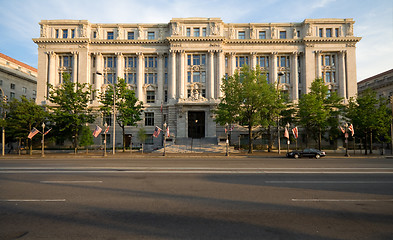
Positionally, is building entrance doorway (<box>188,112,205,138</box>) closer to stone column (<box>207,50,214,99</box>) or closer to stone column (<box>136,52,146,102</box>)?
stone column (<box>207,50,214,99</box>)

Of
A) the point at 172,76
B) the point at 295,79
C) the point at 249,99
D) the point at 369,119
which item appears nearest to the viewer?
the point at 249,99

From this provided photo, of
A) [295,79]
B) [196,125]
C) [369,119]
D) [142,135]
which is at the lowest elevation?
[142,135]

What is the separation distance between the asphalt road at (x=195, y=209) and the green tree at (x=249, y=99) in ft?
74.3

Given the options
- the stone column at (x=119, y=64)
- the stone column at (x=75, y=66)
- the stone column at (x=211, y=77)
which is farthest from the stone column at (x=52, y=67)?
the stone column at (x=211, y=77)

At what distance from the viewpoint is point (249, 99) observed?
1324 inches

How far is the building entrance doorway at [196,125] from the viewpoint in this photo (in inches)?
1833

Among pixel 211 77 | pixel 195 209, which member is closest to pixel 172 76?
pixel 211 77

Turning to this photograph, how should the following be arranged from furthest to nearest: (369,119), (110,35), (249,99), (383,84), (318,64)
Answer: (383,84) → (110,35) → (318,64) → (369,119) → (249,99)

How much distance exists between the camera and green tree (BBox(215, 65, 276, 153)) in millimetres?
33000

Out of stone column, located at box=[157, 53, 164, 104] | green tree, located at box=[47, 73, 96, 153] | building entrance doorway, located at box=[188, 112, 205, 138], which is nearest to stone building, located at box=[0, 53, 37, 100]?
green tree, located at box=[47, 73, 96, 153]

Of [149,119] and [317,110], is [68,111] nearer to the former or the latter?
[149,119]

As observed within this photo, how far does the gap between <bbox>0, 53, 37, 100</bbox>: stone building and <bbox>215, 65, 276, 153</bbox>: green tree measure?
53149mm

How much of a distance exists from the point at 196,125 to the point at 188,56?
1529 centimetres

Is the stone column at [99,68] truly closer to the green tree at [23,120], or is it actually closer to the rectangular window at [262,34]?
the green tree at [23,120]
